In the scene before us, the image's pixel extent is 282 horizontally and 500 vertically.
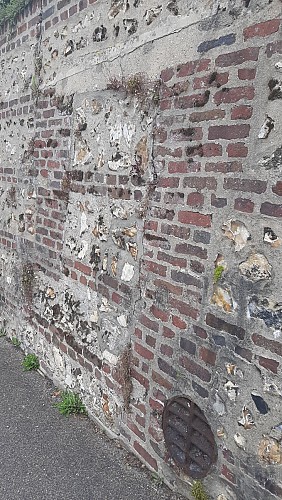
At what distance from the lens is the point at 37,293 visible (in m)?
3.86

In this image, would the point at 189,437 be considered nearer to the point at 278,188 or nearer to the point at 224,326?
Answer: the point at 224,326

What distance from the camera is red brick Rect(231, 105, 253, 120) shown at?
6.27ft

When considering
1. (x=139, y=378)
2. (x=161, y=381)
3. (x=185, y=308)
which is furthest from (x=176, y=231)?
(x=139, y=378)

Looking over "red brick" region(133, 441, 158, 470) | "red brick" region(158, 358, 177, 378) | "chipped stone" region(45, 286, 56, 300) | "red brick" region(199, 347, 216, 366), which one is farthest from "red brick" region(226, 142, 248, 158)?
"chipped stone" region(45, 286, 56, 300)

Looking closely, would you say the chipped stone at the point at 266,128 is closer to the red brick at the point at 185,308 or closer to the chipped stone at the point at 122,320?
the red brick at the point at 185,308

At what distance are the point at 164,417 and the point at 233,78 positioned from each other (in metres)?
1.78

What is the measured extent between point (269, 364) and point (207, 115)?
1.15 meters

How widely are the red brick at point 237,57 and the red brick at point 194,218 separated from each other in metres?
0.68

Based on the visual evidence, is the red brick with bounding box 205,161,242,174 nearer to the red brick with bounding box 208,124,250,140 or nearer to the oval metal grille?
the red brick with bounding box 208,124,250,140

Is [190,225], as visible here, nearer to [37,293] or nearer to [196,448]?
[196,448]

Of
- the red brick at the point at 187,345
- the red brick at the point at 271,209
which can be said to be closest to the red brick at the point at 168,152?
the red brick at the point at 271,209

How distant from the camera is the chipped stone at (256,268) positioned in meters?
1.89

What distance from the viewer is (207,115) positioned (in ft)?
6.89

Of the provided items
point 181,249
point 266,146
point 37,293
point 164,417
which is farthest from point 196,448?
point 37,293
